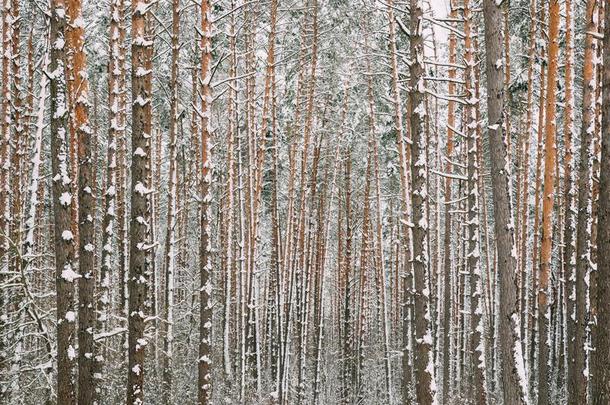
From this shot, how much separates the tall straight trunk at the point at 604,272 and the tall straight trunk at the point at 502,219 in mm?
1917

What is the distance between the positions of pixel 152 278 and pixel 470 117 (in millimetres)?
10615

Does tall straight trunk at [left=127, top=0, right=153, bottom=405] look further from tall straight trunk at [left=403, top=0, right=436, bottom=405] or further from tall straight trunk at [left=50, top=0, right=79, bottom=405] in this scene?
tall straight trunk at [left=403, top=0, right=436, bottom=405]

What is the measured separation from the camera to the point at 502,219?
9.23 m

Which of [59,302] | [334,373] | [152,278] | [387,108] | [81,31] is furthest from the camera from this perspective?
[334,373]

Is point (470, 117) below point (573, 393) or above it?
above

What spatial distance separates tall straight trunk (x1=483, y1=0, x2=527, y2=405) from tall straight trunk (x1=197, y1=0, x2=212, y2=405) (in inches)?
206

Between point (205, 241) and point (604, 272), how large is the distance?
6987 millimetres

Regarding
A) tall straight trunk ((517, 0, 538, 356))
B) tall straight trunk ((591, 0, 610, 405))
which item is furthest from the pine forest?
tall straight trunk ((517, 0, 538, 356))

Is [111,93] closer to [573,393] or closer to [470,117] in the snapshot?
[470,117]

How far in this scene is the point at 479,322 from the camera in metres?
14.2

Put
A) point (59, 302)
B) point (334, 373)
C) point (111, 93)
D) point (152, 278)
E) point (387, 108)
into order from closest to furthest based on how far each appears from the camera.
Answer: point (59, 302)
point (111, 93)
point (152, 278)
point (387, 108)
point (334, 373)

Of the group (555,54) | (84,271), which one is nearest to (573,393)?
(555,54)

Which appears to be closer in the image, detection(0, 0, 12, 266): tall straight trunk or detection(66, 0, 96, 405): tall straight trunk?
detection(66, 0, 96, 405): tall straight trunk

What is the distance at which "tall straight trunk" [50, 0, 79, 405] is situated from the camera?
8703mm
